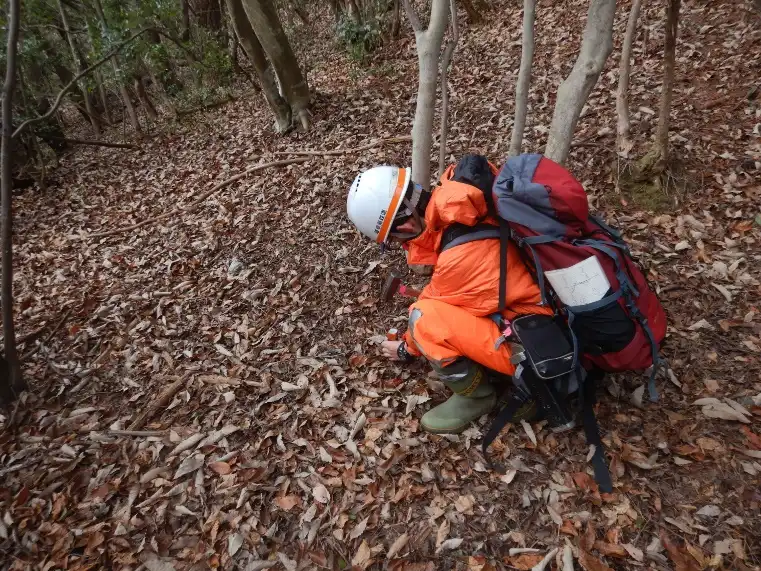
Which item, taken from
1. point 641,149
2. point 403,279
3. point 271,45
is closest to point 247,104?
point 271,45

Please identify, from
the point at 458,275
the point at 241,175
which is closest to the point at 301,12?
the point at 241,175

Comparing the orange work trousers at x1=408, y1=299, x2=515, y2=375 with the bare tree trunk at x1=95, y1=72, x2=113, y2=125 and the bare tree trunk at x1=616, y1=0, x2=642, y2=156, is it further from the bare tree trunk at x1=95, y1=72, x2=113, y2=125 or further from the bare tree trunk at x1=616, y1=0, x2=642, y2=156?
the bare tree trunk at x1=95, y1=72, x2=113, y2=125

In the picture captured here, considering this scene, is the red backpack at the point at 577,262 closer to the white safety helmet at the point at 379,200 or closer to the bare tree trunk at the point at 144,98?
the white safety helmet at the point at 379,200

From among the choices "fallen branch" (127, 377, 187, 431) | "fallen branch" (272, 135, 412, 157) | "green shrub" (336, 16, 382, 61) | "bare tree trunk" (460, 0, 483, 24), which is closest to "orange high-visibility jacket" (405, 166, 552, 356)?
"fallen branch" (127, 377, 187, 431)

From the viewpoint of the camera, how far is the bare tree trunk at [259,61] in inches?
286

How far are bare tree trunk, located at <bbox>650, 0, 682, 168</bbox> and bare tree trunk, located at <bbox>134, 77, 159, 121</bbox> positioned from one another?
438 inches

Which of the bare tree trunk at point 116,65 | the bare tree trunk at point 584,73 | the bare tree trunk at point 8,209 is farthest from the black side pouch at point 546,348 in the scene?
the bare tree trunk at point 116,65

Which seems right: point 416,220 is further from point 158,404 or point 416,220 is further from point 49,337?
point 49,337

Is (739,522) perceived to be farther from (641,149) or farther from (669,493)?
(641,149)

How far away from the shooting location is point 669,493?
2602 millimetres

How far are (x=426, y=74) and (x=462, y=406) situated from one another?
8.69ft

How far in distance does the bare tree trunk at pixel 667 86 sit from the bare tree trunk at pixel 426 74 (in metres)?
2.04

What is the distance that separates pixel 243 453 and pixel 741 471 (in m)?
3.26

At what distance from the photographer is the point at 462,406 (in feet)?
10.2
